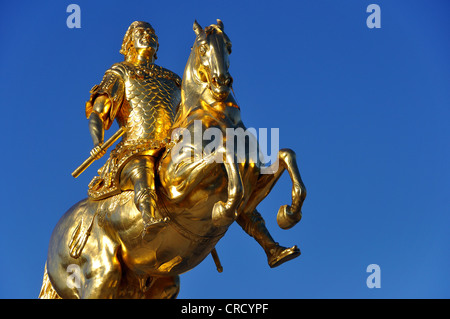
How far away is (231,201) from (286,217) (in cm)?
44

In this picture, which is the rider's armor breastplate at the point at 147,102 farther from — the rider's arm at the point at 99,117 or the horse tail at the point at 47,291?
the horse tail at the point at 47,291

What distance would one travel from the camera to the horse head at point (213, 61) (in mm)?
5277

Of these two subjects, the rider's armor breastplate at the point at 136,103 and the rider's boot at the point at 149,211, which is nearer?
the rider's boot at the point at 149,211

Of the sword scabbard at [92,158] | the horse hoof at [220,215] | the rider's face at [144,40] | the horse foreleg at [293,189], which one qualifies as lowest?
the horse hoof at [220,215]

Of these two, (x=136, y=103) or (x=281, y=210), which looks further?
(x=136, y=103)

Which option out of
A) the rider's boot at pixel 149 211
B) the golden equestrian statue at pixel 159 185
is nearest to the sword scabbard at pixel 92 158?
the golden equestrian statue at pixel 159 185

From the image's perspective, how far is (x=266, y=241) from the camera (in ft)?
18.6

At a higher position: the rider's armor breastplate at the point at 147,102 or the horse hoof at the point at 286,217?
the rider's armor breastplate at the point at 147,102

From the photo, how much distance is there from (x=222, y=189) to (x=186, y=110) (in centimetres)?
62

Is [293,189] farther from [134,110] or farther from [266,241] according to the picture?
[134,110]

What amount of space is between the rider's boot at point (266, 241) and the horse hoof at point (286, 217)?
0.33 meters

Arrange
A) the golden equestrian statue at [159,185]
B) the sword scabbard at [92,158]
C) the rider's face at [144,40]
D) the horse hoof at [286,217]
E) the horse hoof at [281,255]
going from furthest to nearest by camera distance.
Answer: the rider's face at [144,40] < the sword scabbard at [92,158] < the horse hoof at [281,255] < the golden equestrian statue at [159,185] < the horse hoof at [286,217]

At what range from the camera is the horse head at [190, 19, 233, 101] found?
5.28 meters

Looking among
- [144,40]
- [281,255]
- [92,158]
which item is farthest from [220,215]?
[144,40]
